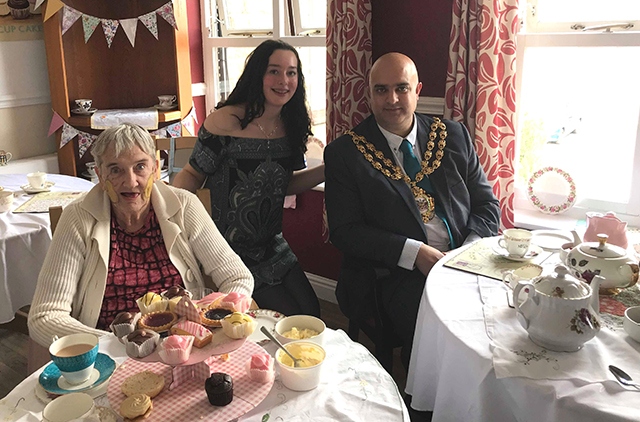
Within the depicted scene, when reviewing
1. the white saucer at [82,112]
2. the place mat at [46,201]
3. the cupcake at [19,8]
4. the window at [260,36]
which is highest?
the cupcake at [19,8]

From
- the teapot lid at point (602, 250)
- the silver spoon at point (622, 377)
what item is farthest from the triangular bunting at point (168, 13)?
the silver spoon at point (622, 377)

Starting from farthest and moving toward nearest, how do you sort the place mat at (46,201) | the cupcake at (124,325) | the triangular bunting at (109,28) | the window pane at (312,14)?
the triangular bunting at (109,28), the window pane at (312,14), the place mat at (46,201), the cupcake at (124,325)

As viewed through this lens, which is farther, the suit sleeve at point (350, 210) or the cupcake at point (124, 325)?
the suit sleeve at point (350, 210)

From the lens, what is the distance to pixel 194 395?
107cm

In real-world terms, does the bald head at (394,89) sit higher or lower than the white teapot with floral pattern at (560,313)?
higher

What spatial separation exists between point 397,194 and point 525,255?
1.75 ft

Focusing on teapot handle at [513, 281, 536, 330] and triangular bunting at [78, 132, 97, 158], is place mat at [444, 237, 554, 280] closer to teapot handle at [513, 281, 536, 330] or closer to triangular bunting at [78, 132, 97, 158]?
teapot handle at [513, 281, 536, 330]

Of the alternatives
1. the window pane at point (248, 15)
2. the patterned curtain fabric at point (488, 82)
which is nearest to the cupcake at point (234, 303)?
the patterned curtain fabric at point (488, 82)

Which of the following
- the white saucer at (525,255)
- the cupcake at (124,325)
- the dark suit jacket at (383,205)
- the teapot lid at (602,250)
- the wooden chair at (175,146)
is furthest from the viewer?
the wooden chair at (175,146)

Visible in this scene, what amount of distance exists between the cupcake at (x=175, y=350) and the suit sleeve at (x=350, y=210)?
1.09 meters

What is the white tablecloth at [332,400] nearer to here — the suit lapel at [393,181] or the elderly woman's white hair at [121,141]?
the elderly woman's white hair at [121,141]

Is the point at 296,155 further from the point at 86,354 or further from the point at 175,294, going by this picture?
the point at 86,354

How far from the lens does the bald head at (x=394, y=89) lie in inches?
83.6

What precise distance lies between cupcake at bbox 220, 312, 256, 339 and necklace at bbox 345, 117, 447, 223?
1.16 meters
